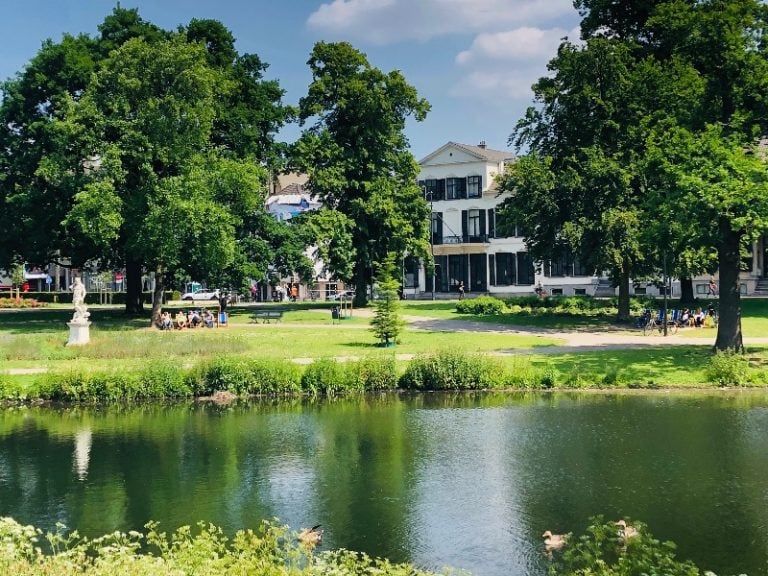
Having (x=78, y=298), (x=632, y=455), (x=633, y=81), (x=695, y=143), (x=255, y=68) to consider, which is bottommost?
(x=632, y=455)

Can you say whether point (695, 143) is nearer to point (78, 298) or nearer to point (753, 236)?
point (753, 236)

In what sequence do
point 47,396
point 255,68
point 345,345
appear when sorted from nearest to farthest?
point 47,396, point 345,345, point 255,68

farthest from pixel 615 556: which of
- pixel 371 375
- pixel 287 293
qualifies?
pixel 287 293

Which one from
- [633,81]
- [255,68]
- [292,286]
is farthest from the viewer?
[292,286]

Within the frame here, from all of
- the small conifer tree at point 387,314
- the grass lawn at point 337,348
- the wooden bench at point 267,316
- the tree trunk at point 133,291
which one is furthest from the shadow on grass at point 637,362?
the tree trunk at point 133,291

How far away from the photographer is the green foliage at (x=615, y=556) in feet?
38.2

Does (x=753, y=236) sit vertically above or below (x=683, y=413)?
above

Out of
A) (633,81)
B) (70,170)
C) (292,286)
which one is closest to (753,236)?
(633,81)

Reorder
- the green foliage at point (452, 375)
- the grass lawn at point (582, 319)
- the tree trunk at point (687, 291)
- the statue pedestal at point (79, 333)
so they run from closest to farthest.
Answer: the green foliage at point (452, 375) < the statue pedestal at point (79, 333) < the grass lawn at point (582, 319) < the tree trunk at point (687, 291)

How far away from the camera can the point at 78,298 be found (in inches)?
1468

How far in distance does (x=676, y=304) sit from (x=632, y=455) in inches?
1363

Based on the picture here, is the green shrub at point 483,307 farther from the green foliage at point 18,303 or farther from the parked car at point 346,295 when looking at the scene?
the green foliage at point 18,303

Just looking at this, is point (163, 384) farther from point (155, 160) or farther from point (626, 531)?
point (155, 160)

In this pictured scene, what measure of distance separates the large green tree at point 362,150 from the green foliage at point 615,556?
141 feet
